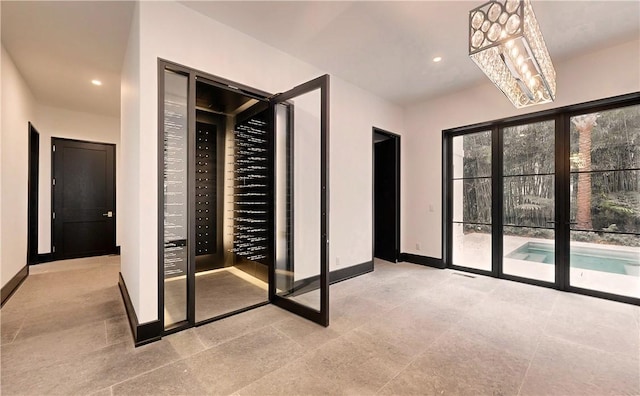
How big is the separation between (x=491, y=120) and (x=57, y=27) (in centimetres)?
586

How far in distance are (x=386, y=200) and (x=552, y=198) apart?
103 inches

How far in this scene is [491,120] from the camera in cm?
441

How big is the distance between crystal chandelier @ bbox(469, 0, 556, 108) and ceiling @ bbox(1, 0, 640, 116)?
2.68ft

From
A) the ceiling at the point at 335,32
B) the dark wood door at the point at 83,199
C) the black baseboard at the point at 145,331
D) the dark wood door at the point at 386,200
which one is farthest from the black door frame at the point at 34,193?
the dark wood door at the point at 386,200

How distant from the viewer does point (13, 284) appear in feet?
12.0

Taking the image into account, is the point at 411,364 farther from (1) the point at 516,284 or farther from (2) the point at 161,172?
(1) the point at 516,284

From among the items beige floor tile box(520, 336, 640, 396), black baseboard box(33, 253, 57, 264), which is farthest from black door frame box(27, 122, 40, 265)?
beige floor tile box(520, 336, 640, 396)

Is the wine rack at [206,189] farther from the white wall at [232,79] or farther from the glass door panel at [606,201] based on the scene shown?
the glass door panel at [606,201]

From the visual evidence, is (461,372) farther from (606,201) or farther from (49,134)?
(49,134)

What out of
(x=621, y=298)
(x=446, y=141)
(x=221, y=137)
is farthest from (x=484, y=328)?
(x=221, y=137)

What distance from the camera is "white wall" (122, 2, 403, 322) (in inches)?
95.7

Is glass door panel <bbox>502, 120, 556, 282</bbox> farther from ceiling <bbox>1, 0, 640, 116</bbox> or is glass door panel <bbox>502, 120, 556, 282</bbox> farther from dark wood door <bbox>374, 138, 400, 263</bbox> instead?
dark wood door <bbox>374, 138, 400, 263</bbox>

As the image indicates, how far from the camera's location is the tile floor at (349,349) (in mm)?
1872

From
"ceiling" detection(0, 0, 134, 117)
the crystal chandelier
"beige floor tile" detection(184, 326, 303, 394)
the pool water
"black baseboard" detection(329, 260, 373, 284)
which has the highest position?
"ceiling" detection(0, 0, 134, 117)
